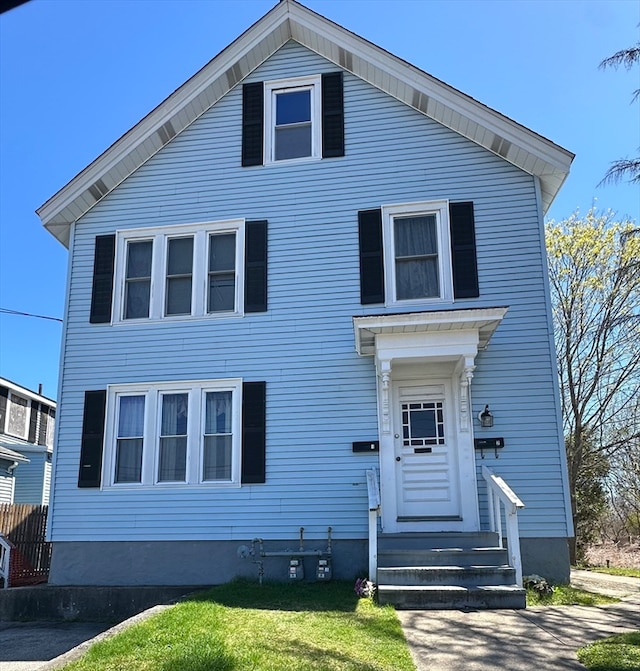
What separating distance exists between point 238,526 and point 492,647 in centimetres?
486

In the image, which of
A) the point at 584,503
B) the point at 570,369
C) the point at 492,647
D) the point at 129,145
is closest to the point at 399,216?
the point at 129,145

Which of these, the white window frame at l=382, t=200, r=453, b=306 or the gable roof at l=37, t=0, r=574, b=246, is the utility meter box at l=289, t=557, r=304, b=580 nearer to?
the white window frame at l=382, t=200, r=453, b=306

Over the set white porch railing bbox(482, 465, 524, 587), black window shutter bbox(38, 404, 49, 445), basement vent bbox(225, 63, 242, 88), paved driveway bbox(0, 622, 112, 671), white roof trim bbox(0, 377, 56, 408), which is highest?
basement vent bbox(225, 63, 242, 88)

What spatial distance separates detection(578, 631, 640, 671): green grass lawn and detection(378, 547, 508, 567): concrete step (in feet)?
7.43

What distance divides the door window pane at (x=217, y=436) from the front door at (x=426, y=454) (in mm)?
2526

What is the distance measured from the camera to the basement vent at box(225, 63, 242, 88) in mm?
10922

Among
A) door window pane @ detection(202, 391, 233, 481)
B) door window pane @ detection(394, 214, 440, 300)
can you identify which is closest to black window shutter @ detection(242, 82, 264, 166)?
door window pane @ detection(394, 214, 440, 300)

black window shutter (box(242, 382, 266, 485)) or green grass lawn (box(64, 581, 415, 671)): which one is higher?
black window shutter (box(242, 382, 266, 485))

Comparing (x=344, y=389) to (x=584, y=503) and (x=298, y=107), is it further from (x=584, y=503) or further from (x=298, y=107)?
(x=584, y=503)

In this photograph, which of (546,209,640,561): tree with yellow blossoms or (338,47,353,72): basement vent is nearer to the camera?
(338,47,353,72): basement vent

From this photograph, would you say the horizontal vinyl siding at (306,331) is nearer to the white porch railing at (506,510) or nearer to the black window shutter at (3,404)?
the white porch railing at (506,510)

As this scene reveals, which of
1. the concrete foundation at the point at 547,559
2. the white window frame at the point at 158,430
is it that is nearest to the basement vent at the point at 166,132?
the white window frame at the point at 158,430

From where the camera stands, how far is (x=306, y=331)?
997 cm

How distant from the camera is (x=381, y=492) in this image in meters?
9.02
